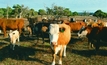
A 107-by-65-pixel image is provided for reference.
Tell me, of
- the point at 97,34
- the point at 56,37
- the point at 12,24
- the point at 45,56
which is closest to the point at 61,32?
the point at 56,37

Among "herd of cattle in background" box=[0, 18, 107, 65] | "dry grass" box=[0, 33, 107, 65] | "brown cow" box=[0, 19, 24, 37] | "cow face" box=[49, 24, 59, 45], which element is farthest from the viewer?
"brown cow" box=[0, 19, 24, 37]

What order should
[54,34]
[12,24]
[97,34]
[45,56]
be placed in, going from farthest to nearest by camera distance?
1. [12,24]
2. [97,34]
3. [45,56]
4. [54,34]

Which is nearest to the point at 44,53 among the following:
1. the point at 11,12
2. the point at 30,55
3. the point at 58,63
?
the point at 30,55

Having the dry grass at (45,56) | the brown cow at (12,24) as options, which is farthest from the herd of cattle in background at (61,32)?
the dry grass at (45,56)

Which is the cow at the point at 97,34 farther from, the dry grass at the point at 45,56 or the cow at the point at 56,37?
the cow at the point at 56,37

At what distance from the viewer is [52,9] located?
65.2 meters

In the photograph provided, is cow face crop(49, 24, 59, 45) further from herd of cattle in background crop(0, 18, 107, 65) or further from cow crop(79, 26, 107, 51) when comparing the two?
cow crop(79, 26, 107, 51)

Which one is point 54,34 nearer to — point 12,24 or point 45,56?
point 45,56

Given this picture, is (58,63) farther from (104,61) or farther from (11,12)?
(11,12)

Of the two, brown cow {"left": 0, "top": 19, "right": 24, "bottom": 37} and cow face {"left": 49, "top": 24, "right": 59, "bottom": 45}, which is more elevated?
cow face {"left": 49, "top": 24, "right": 59, "bottom": 45}

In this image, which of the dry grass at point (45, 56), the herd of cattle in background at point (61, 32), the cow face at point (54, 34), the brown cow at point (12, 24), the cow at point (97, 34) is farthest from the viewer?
the brown cow at point (12, 24)

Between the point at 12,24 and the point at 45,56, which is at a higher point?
the point at 12,24

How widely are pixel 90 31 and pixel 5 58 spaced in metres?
5.72

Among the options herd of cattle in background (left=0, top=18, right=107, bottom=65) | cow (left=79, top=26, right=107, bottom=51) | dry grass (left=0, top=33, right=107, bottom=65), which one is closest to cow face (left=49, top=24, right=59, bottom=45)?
herd of cattle in background (left=0, top=18, right=107, bottom=65)
